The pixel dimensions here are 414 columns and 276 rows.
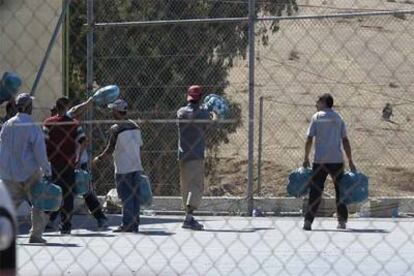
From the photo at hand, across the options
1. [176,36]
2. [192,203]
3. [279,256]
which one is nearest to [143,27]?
[176,36]

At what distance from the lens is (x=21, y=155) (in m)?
11.7

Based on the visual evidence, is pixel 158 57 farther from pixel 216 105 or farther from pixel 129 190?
pixel 129 190

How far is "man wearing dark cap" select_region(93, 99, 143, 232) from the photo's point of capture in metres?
13.5

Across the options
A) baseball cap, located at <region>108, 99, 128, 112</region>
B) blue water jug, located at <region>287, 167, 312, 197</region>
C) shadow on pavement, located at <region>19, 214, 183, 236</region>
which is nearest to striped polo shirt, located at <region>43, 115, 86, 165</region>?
baseball cap, located at <region>108, 99, 128, 112</region>

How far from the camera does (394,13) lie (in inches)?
548

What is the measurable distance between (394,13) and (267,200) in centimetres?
340

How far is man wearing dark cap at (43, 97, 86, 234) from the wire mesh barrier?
0.01 meters

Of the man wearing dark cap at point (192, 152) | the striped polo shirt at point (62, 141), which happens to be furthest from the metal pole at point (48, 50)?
the man wearing dark cap at point (192, 152)

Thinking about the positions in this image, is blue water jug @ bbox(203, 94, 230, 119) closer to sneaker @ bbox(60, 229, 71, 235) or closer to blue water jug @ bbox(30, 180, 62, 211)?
sneaker @ bbox(60, 229, 71, 235)

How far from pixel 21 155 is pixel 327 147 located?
11.4 feet

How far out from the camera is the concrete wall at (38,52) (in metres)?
14.6

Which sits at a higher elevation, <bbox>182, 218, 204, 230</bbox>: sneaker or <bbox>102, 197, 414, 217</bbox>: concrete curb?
<bbox>182, 218, 204, 230</bbox>: sneaker

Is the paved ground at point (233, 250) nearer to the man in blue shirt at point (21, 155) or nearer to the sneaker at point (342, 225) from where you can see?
the sneaker at point (342, 225)

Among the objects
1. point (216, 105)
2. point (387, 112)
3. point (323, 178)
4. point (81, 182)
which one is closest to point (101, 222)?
point (81, 182)
